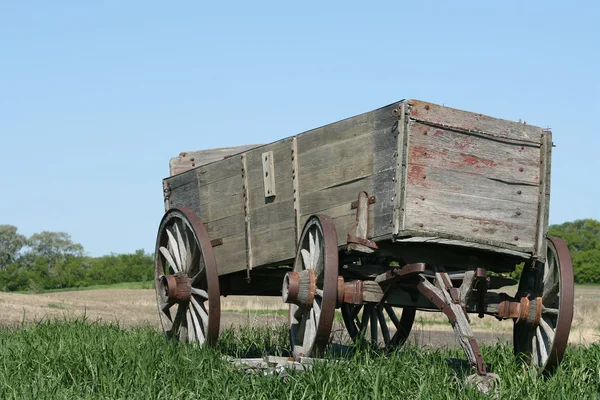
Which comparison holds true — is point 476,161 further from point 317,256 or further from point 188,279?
point 188,279

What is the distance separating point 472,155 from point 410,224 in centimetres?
79

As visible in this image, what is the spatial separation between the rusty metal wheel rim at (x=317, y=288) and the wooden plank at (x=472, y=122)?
1.07 metres

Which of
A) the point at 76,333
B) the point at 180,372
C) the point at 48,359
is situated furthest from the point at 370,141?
the point at 76,333

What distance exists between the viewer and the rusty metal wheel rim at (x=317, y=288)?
21.2 feet

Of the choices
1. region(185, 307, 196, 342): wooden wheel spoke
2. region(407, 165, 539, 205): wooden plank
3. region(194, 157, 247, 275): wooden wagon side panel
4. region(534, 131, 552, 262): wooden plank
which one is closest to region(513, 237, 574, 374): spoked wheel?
region(534, 131, 552, 262): wooden plank

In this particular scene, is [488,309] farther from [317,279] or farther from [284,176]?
[284,176]

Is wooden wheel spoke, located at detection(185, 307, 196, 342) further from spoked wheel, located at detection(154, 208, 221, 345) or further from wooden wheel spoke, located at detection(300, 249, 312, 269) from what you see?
wooden wheel spoke, located at detection(300, 249, 312, 269)

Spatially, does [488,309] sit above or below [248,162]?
below

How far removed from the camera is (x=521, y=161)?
7055mm

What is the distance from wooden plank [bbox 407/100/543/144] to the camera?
21.6 feet

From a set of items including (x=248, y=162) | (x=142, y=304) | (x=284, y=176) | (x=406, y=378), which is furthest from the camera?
(x=142, y=304)

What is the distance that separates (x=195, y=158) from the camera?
10.2 m

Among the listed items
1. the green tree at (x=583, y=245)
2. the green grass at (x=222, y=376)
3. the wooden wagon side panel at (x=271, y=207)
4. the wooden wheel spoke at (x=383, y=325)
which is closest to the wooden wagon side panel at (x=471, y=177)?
the green grass at (x=222, y=376)

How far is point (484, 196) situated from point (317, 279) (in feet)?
4.75
